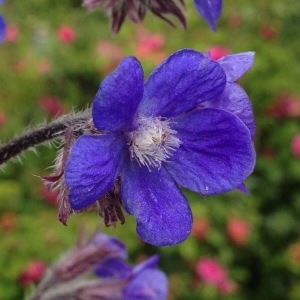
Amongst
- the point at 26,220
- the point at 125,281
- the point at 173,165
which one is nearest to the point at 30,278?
the point at 26,220

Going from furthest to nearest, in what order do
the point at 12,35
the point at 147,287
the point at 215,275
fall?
the point at 12,35 → the point at 215,275 → the point at 147,287

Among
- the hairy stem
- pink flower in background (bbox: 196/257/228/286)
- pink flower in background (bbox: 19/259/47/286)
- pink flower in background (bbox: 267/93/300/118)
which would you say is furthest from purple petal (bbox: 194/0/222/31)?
pink flower in background (bbox: 267/93/300/118)

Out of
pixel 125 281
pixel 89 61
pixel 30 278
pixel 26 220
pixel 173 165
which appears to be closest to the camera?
pixel 173 165

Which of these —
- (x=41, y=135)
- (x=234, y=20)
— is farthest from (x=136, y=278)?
(x=234, y=20)

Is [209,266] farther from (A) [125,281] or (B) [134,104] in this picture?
(B) [134,104]

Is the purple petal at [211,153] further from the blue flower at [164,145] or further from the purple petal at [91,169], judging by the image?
the purple petal at [91,169]

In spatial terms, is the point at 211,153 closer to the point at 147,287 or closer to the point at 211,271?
the point at 147,287

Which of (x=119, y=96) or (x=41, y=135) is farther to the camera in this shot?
(x=41, y=135)
